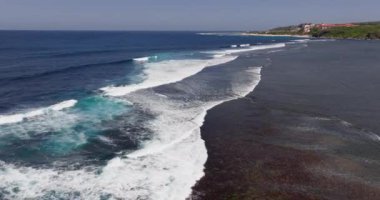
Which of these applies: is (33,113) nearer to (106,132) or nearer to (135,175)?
(106,132)

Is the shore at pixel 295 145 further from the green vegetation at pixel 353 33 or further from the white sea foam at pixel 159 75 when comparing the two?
the green vegetation at pixel 353 33

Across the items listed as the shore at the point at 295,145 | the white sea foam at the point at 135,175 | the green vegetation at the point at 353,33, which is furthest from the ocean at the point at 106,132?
the green vegetation at the point at 353,33

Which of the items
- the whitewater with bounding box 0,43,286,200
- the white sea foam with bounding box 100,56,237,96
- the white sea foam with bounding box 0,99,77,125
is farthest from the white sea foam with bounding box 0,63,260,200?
the white sea foam with bounding box 100,56,237,96

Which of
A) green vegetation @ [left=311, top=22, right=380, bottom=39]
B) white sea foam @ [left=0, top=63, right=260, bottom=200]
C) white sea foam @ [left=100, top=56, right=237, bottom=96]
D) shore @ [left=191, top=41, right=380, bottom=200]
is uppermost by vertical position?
green vegetation @ [left=311, top=22, right=380, bottom=39]

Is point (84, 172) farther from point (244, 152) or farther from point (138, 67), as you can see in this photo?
point (138, 67)

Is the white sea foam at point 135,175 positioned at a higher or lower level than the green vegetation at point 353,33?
lower

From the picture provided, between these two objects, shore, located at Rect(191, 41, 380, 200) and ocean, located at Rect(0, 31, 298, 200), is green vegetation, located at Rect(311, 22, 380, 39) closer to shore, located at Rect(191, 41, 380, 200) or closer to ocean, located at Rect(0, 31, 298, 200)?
ocean, located at Rect(0, 31, 298, 200)

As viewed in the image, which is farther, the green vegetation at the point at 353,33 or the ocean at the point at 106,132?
the green vegetation at the point at 353,33
